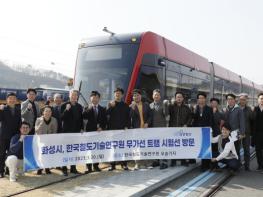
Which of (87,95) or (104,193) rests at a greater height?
(87,95)

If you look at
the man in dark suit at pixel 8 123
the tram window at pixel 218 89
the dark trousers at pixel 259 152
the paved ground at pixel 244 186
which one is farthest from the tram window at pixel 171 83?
the tram window at pixel 218 89

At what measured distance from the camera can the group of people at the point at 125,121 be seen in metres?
7.98

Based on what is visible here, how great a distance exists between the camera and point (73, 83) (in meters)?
11.2

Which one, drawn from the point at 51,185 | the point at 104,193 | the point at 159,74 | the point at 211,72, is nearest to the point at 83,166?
the point at 51,185

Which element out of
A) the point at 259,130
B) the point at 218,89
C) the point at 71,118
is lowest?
the point at 259,130

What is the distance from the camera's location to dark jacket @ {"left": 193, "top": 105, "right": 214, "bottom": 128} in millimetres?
9094

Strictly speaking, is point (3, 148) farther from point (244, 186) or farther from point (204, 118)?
point (244, 186)

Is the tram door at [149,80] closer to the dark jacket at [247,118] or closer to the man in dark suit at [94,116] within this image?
the man in dark suit at [94,116]

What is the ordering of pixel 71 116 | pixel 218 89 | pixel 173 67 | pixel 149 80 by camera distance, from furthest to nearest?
pixel 218 89 → pixel 173 67 → pixel 149 80 → pixel 71 116

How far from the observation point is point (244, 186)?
7.45m

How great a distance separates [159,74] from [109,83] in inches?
61.7

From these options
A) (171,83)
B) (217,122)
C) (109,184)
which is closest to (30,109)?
(109,184)

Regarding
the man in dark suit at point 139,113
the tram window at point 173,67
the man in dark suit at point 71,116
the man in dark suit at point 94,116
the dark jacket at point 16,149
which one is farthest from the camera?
the tram window at point 173,67

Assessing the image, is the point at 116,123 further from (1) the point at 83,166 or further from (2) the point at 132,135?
(1) the point at 83,166
